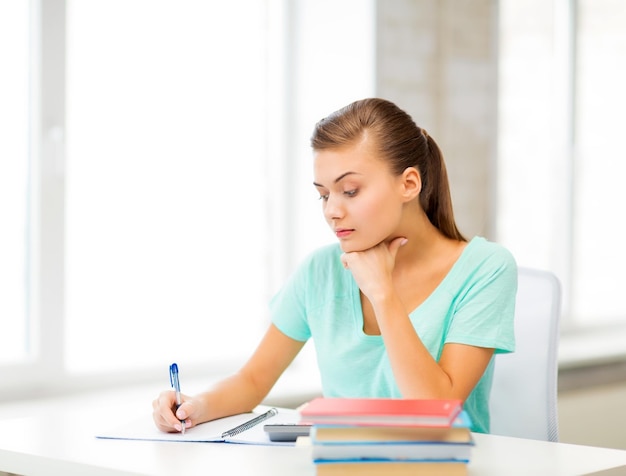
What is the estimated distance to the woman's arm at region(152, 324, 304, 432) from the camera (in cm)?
159

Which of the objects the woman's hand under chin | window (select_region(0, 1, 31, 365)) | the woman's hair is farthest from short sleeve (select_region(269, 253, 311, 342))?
window (select_region(0, 1, 31, 365))

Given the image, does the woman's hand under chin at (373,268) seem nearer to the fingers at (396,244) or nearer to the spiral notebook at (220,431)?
the fingers at (396,244)

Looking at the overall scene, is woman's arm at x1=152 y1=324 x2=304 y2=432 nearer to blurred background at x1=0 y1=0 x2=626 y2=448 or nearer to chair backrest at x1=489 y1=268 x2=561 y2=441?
chair backrest at x1=489 y1=268 x2=561 y2=441

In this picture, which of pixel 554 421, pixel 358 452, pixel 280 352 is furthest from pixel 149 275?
pixel 358 452

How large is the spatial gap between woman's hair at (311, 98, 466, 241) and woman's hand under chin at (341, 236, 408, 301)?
0.16m

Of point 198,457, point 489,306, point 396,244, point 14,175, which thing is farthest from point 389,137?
point 14,175

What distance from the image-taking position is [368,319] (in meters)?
1.88

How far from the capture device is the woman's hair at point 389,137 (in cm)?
176

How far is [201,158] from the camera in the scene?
2.88 m

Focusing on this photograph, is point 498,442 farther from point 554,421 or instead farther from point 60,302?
point 60,302

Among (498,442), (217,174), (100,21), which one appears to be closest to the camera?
(498,442)

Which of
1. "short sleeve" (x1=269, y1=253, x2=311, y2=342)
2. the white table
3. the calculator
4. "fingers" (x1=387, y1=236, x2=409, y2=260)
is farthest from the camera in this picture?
"short sleeve" (x1=269, y1=253, x2=311, y2=342)

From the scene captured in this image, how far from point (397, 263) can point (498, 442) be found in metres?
0.55

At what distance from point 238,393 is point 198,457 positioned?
400 millimetres
